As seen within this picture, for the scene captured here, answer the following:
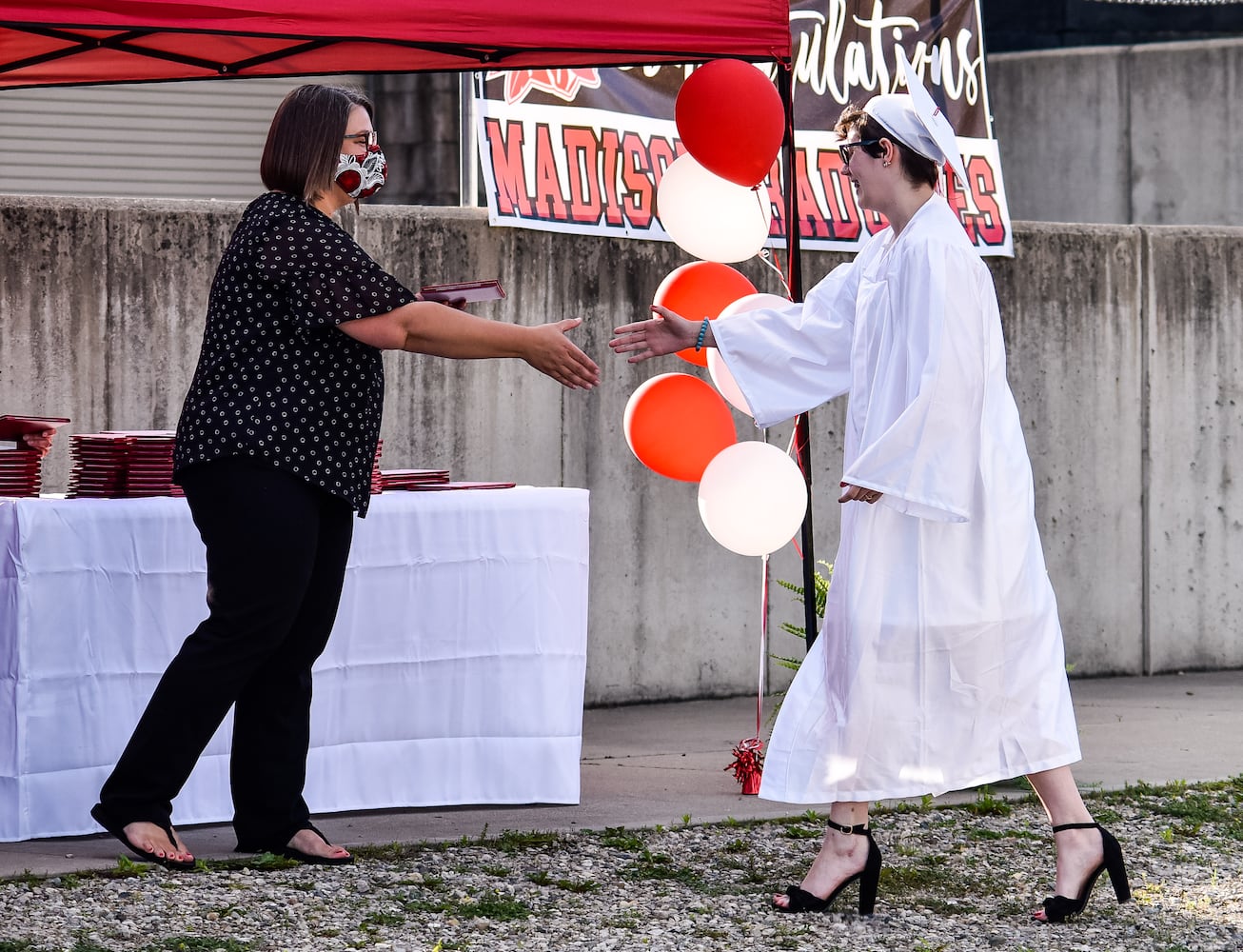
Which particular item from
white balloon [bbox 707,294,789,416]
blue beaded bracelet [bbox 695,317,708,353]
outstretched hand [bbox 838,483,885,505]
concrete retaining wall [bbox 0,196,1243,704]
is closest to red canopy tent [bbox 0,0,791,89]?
white balloon [bbox 707,294,789,416]

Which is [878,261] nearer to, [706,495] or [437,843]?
[706,495]

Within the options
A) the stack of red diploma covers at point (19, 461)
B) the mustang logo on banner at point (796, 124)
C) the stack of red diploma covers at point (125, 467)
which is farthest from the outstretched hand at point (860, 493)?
the mustang logo on banner at point (796, 124)

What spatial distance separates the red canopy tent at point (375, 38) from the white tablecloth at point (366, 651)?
2.60ft

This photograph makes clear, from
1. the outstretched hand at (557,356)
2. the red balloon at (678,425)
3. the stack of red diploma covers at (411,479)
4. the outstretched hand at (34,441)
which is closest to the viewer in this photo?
the outstretched hand at (557,356)

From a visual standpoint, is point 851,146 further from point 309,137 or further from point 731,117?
point 309,137

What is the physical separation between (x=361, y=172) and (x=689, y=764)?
2.51 m

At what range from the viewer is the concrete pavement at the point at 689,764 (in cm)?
444

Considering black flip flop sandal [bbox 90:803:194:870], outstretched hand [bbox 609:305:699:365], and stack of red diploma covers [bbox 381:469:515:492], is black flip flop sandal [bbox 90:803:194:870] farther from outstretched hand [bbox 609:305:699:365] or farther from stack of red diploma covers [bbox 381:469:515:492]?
outstretched hand [bbox 609:305:699:365]

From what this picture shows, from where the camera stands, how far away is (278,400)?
152 inches

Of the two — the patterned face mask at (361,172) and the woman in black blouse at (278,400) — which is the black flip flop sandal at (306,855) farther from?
the patterned face mask at (361,172)

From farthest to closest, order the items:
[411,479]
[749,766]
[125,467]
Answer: [749,766] → [411,479] → [125,467]

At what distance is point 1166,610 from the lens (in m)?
8.09

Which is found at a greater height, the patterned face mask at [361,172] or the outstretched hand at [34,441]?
the patterned face mask at [361,172]

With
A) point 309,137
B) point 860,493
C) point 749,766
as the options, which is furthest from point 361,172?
point 749,766
